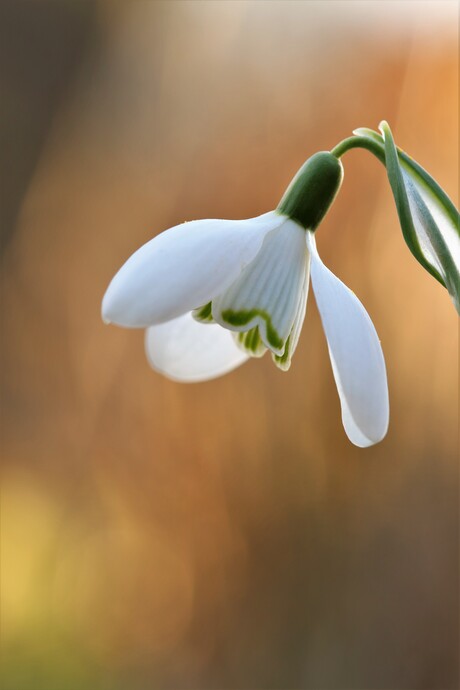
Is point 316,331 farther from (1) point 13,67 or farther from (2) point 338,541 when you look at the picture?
(1) point 13,67

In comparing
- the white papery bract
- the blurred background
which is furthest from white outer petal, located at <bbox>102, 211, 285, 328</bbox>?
the blurred background

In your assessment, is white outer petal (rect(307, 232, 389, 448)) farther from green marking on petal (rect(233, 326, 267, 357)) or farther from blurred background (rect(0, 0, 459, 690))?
blurred background (rect(0, 0, 459, 690))

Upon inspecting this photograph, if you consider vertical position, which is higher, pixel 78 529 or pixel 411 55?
pixel 411 55

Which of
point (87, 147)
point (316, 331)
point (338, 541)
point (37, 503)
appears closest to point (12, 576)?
point (37, 503)

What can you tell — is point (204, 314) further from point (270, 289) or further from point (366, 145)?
point (366, 145)

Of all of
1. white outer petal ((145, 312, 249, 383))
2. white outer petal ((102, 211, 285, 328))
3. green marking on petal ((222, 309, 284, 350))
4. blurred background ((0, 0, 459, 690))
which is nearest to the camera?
white outer petal ((102, 211, 285, 328))

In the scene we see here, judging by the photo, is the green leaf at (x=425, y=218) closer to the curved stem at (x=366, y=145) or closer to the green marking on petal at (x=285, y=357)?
the curved stem at (x=366, y=145)

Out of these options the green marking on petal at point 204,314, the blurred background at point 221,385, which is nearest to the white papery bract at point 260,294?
the green marking on petal at point 204,314

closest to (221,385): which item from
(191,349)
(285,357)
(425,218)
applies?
(191,349)

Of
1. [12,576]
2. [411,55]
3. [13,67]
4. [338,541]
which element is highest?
[411,55]
